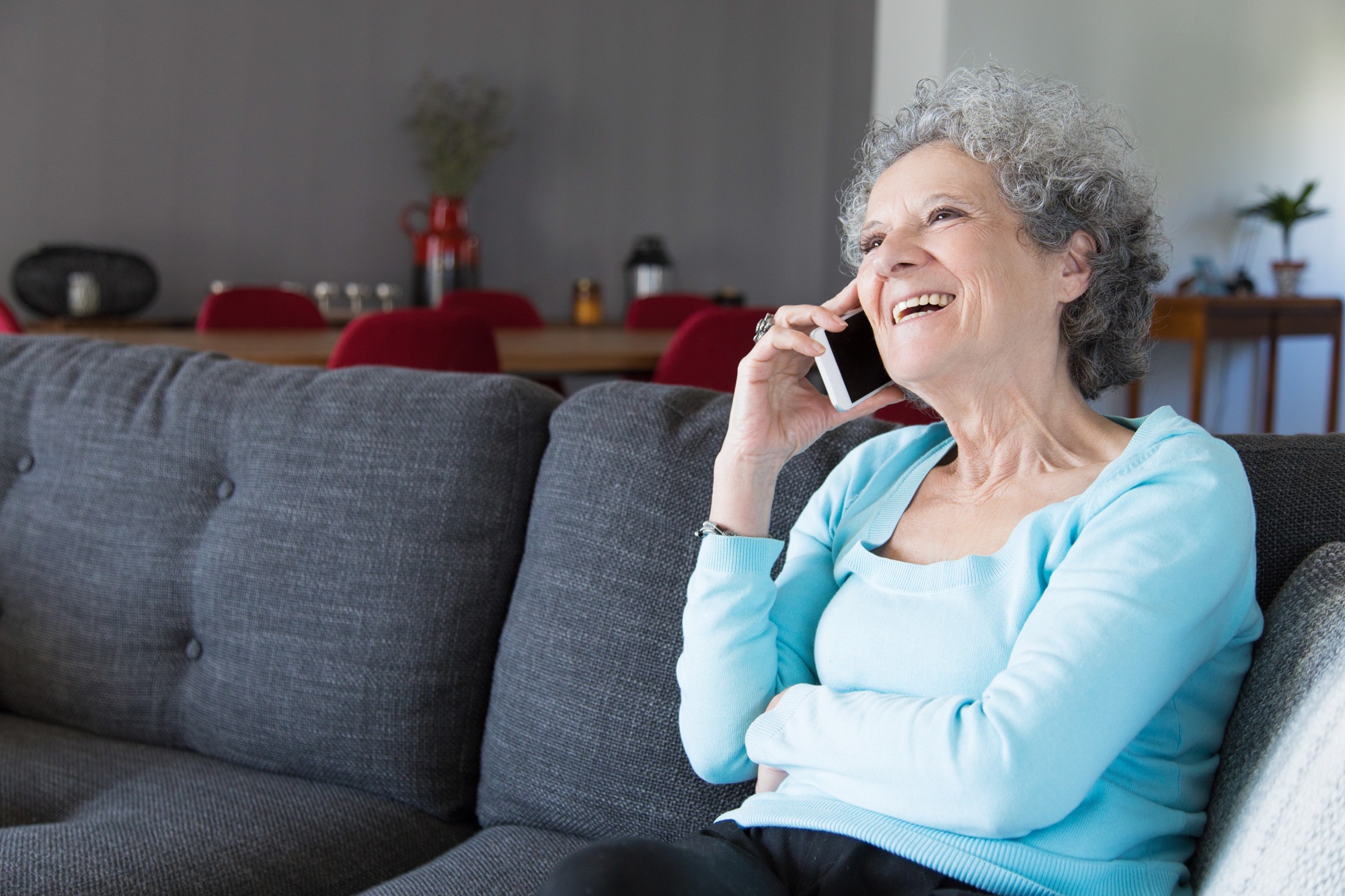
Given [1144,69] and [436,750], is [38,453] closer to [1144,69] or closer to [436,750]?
[436,750]

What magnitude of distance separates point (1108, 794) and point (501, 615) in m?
0.81

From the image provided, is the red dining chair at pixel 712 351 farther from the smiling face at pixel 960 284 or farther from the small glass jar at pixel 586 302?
the small glass jar at pixel 586 302

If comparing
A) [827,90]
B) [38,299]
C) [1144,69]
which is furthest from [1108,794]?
[827,90]

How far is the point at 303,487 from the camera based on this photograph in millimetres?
1559

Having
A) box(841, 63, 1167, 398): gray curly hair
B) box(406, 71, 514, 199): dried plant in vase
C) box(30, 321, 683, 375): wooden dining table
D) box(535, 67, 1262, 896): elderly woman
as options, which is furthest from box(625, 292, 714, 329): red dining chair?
box(841, 63, 1167, 398): gray curly hair

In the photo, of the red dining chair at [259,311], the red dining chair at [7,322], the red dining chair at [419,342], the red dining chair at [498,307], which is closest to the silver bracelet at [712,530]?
the red dining chair at [419,342]

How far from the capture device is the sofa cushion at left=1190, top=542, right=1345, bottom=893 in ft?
2.80

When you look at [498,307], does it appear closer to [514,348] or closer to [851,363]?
[514,348]

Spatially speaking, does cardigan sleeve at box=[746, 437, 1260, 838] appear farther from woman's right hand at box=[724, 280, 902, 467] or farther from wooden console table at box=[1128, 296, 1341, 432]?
wooden console table at box=[1128, 296, 1341, 432]

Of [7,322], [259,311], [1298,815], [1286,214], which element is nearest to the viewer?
[1298,815]

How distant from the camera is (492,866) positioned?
1259 millimetres

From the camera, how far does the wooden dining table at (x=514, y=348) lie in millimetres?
2744

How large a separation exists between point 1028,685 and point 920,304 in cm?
41

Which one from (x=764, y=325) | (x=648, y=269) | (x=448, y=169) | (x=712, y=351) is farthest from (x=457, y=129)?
(x=764, y=325)
